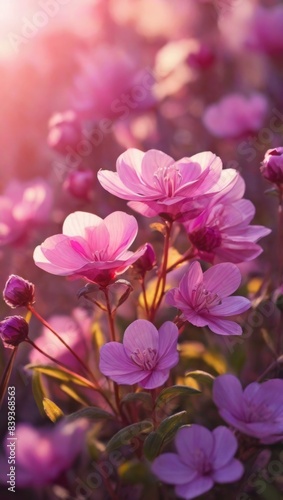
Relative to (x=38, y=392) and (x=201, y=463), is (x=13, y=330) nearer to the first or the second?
(x=38, y=392)

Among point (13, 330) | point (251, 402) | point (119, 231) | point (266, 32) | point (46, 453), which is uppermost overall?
point (266, 32)

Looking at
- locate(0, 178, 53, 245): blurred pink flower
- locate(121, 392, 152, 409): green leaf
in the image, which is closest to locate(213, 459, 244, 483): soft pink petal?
locate(121, 392, 152, 409): green leaf

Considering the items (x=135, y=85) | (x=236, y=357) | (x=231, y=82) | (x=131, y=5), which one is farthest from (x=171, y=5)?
(x=236, y=357)

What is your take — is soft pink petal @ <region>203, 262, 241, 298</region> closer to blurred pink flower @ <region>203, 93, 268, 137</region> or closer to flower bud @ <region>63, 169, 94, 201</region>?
flower bud @ <region>63, 169, 94, 201</region>

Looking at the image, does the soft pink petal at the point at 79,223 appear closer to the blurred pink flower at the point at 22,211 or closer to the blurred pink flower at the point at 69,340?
the blurred pink flower at the point at 69,340

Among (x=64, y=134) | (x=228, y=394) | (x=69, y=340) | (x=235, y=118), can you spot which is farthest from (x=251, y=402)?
(x=235, y=118)

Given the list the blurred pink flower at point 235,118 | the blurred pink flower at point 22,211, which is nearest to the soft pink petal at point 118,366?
the blurred pink flower at point 22,211

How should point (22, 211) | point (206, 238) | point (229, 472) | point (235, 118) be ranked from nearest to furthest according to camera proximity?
point (229, 472), point (206, 238), point (22, 211), point (235, 118)
